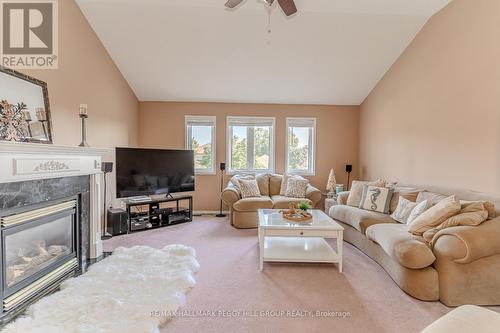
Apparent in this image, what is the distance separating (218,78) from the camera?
16.0 ft

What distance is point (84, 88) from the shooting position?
12.0 feet

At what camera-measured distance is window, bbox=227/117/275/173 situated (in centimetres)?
581

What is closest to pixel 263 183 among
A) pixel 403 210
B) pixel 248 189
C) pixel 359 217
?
pixel 248 189

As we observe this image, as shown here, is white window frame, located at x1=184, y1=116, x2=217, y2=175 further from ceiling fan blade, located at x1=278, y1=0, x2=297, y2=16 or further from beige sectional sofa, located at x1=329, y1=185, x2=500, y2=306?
beige sectional sofa, located at x1=329, y1=185, x2=500, y2=306

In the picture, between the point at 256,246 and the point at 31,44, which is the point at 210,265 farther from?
the point at 31,44

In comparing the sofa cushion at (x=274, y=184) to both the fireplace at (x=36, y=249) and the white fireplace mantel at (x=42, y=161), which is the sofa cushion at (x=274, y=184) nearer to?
the white fireplace mantel at (x=42, y=161)

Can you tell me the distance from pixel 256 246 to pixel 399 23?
3.80 meters

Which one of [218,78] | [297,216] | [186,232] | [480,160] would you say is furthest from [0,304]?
[480,160]

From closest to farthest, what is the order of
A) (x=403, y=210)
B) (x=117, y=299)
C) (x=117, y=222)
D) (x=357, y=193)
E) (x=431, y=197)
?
(x=117, y=299) < (x=431, y=197) < (x=403, y=210) < (x=117, y=222) < (x=357, y=193)

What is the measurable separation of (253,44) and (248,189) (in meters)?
2.51

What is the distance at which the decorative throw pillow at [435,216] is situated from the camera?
7.99 feet

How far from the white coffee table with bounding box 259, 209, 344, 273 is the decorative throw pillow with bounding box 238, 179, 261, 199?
159 centimetres

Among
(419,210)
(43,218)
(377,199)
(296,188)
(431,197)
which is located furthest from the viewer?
(296,188)

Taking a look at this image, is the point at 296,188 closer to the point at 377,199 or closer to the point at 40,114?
the point at 377,199
